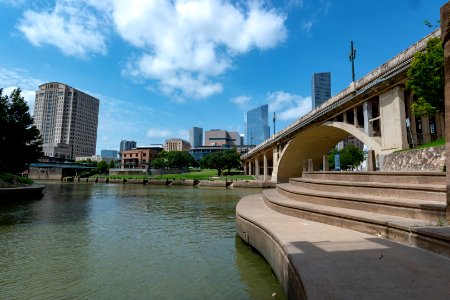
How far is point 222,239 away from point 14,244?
8372 mm

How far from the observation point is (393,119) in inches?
910

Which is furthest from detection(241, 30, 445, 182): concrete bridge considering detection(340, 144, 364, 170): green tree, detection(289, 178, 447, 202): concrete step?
detection(340, 144, 364, 170): green tree

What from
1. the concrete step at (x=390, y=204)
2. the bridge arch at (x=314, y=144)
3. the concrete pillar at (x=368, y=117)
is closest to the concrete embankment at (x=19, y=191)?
the concrete step at (x=390, y=204)

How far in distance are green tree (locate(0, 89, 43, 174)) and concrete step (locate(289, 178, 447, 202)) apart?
4101cm

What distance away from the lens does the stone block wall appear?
15428mm

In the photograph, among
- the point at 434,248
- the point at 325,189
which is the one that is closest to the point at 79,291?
the point at 434,248

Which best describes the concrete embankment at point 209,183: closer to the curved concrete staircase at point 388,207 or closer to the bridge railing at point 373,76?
the bridge railing at point 373,76

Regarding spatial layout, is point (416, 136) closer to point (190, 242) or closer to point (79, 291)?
point (190, 242)

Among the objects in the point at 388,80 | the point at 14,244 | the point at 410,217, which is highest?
the point at 388,80

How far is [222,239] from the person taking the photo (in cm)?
1243

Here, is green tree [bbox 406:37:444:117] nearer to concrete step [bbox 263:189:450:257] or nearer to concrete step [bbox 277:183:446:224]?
concrete step [bbox 277:183:446:224]

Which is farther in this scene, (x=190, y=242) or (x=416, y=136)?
(x=416, y=136)

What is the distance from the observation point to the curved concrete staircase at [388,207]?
21.2 ft

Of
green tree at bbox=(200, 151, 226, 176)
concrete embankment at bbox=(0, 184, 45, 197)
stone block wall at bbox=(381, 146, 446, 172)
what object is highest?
green tree at bbox=(200, 151, 226, 176)
